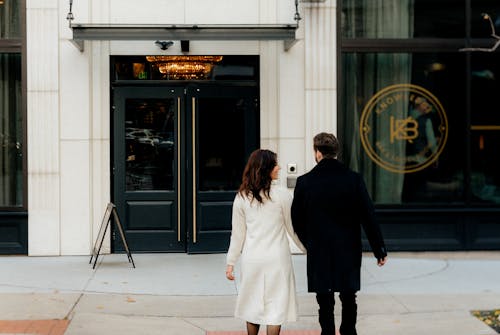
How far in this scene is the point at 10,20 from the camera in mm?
12367

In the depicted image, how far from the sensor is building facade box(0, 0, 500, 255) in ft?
40.3

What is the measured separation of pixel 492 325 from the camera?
8.12 metres

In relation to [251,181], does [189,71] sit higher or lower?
higher

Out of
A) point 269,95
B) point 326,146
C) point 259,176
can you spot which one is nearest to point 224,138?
point 269,95

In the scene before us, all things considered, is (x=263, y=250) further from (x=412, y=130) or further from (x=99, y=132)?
(x=412, y=130)

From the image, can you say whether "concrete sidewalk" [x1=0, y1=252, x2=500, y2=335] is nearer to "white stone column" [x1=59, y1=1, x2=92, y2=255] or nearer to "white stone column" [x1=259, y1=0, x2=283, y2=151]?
"white stone column" [x1=59, y1=1, x2=92, y2=255]

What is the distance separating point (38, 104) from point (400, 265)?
19.1ft

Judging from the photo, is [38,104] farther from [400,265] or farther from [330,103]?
[400,265]

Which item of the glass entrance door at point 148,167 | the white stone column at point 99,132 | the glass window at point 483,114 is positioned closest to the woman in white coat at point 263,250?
the glass entrance door at point 148,167

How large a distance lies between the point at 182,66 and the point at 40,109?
223cm

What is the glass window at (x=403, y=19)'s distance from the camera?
Result: 12.6 metres

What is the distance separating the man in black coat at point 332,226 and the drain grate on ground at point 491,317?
2.06m

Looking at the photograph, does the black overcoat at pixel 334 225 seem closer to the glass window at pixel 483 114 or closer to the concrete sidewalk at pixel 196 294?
the concrete sidewalk at pixel 196 294

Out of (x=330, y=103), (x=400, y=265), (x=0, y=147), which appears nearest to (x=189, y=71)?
(x=330, y=103)
